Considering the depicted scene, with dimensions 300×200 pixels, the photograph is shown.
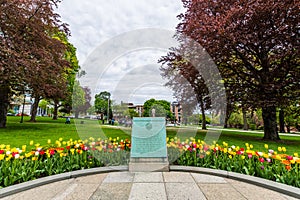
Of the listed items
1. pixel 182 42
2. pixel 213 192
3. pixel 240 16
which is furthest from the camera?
pixel 182 42

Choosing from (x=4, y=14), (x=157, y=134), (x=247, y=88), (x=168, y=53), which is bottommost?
(x=157, y=134)

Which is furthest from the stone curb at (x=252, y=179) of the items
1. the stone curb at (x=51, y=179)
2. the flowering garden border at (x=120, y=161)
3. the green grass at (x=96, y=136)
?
the green grass at (x=96, y=136)

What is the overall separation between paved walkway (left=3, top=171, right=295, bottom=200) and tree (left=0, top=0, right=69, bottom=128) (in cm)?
860

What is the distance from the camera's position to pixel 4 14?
34.1 ft

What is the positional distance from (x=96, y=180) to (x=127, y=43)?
5651 mm

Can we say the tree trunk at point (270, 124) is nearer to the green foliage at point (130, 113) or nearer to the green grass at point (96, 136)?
the green grass at point (96, 136)

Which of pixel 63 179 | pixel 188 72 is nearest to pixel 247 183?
pixel 63 179

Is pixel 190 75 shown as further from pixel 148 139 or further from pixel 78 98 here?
pixel 78 98

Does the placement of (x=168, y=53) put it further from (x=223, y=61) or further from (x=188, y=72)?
(x=223, y=61)

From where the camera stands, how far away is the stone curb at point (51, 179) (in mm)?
3088

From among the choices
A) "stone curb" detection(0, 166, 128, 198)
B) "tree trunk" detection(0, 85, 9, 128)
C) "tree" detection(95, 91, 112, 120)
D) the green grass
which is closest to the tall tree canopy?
"tree" detection(95, 91, 112, 120)

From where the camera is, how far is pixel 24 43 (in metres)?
10.9

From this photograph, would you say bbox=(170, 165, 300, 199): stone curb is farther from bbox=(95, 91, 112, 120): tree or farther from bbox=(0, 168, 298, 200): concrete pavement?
bbox=(95, 91, 112, 120): tree

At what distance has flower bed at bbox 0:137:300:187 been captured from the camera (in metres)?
3.55
